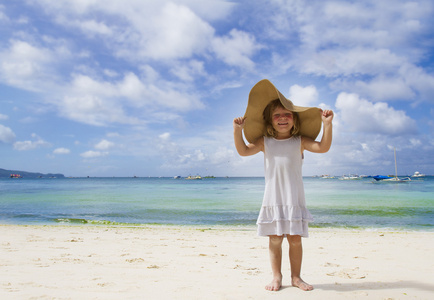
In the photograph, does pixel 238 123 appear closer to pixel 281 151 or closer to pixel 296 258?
pixel 281 151

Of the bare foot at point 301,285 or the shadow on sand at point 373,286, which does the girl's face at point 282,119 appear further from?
the shadow on sand at point 373,286

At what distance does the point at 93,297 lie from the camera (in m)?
3.07

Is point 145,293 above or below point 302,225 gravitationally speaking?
below

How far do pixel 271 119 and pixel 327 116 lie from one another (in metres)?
0.60

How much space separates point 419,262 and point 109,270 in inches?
194

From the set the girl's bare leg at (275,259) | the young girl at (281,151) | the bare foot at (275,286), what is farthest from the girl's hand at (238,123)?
the bare foot at (275,286)

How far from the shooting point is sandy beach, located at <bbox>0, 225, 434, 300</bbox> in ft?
10.4

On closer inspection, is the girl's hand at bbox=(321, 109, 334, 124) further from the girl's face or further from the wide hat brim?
the girl's face

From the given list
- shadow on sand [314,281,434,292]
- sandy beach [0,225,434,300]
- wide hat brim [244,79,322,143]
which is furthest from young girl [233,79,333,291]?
sandy beach [0,225,434,300]

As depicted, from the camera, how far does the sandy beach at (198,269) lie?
10.4 ft

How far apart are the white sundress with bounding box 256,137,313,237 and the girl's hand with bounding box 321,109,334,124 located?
1.23ft

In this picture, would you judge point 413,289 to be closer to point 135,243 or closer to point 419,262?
point 419,262

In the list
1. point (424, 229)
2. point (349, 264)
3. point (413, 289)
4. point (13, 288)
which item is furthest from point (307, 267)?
point (424, 229)

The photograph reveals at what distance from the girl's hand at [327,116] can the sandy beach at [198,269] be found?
1760mm
